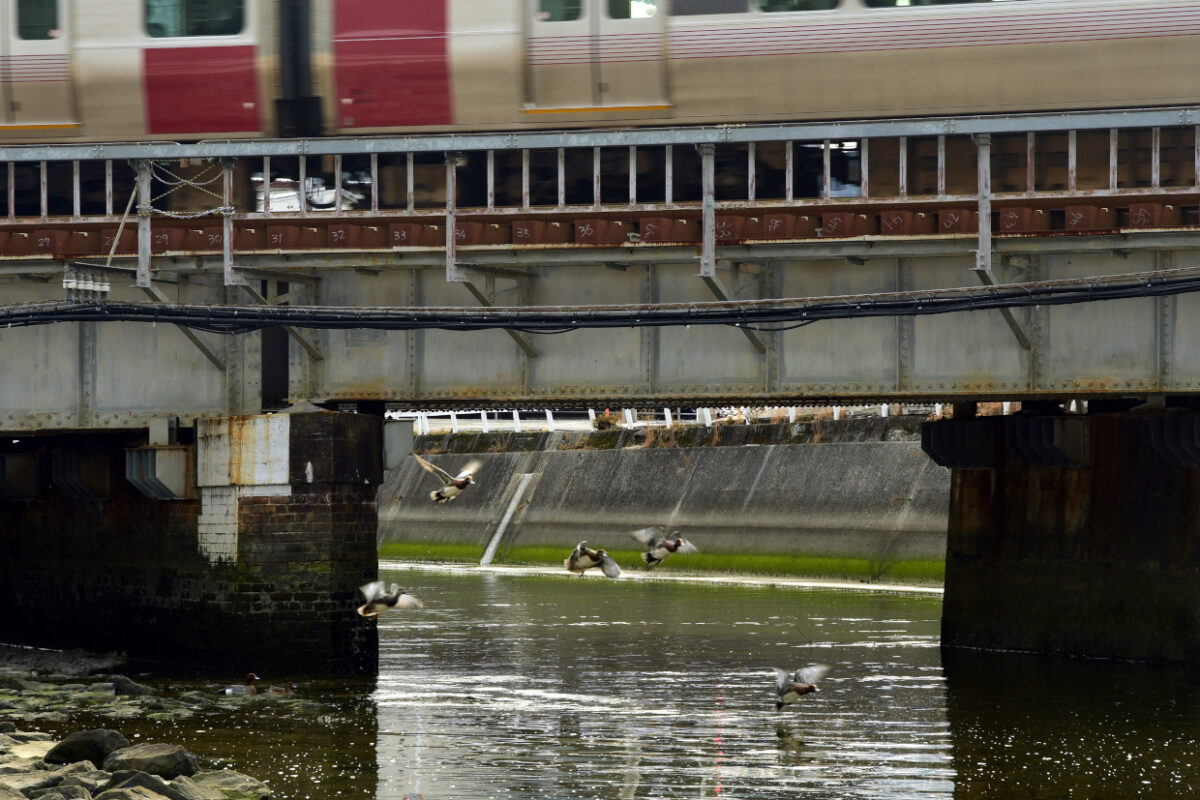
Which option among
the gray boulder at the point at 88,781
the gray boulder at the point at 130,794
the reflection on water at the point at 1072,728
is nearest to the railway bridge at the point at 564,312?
the reflection on water at the point at 1072,728

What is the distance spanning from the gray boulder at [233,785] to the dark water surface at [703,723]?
459mm

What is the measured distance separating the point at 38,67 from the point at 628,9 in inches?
457

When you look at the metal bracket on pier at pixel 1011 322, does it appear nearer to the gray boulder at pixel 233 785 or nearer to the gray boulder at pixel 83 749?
the gray boulder at pixel 233 785

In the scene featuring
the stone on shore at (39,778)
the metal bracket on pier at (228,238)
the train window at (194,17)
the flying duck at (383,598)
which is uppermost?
the train window at (194,17)

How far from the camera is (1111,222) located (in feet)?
92.5

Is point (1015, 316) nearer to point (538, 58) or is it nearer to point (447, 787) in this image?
point (538, 58)

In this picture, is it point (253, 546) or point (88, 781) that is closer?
point (88, 781)

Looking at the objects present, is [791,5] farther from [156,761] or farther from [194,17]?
[156,761]

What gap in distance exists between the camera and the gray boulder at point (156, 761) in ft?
67.2

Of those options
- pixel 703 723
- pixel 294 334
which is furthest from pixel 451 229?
pixel 703 723

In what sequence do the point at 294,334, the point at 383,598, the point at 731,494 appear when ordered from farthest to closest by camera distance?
1. the point at 731,494
2. the point at 294,334
3. the point at 383,598

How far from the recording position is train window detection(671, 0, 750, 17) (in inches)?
1202

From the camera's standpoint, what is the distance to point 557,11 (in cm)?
3109

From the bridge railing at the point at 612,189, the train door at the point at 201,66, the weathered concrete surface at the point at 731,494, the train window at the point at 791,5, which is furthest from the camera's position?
the weathered concrete surface at the point at 731,494
